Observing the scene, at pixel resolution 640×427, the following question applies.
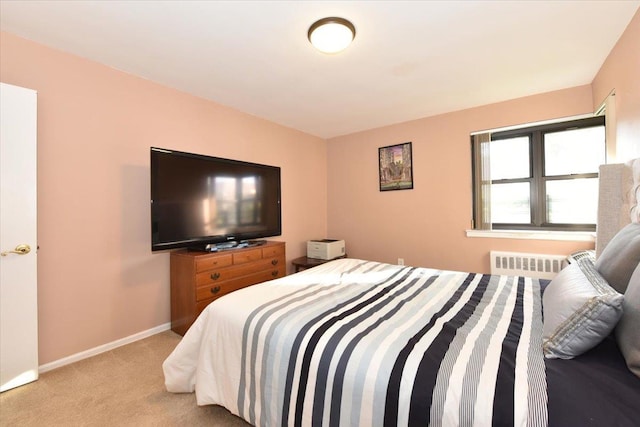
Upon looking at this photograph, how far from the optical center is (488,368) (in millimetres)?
906

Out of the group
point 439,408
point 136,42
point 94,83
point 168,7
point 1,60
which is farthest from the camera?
point 94,83

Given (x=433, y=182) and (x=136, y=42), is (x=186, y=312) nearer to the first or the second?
(x=136, y=42)

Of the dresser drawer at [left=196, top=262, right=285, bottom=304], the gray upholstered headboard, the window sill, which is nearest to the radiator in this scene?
the window sill

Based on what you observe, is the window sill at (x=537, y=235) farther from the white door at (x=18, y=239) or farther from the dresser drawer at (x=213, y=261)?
the white door at (x=18, y=239)

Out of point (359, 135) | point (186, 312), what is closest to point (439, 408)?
point (186, 312)

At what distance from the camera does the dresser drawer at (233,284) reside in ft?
8.11

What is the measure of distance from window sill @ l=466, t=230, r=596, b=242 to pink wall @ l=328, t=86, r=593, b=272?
0.05 metres

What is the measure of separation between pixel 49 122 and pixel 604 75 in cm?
454

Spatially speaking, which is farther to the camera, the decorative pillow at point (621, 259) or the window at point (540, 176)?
the window at point (540, 176)

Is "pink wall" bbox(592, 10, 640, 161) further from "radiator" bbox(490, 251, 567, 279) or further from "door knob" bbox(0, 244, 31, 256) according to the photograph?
"door knob" bbox(0, 244, 31, 256)

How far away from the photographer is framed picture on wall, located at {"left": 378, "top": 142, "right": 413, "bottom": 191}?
3.79m

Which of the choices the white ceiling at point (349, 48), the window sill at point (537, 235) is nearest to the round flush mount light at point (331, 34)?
the white ceiling at point (349, 48)

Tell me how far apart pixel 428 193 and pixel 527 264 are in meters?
1.33

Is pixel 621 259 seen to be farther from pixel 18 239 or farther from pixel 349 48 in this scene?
pixel 18 239
